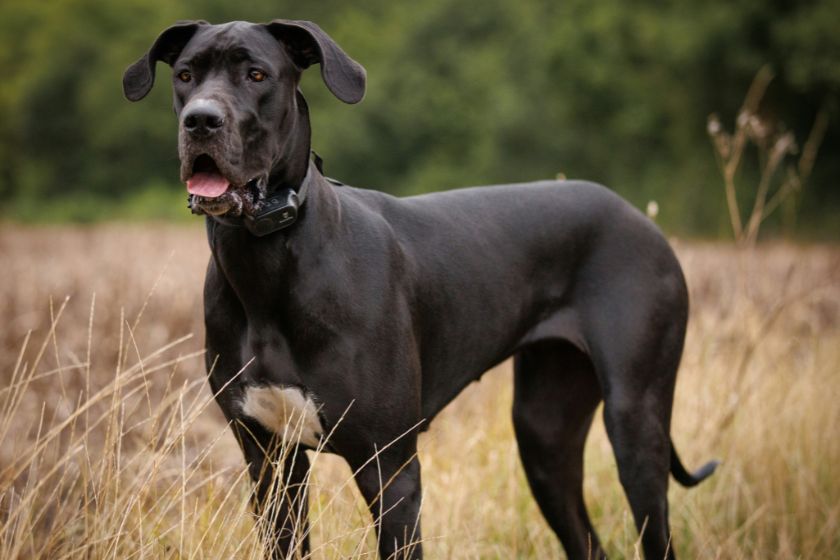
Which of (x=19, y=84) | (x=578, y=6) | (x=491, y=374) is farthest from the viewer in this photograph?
(x=19, y=84)

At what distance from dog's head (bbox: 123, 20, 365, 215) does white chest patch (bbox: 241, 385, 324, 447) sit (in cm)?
55

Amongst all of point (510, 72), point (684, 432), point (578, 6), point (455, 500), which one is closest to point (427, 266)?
point (455, 500)

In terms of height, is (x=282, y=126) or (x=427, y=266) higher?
(x=282, y=126)

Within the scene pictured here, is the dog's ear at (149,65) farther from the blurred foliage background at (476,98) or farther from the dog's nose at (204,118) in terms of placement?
the blurred foliage background at (476,98)

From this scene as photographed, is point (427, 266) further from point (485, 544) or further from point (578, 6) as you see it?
point (578, 6)

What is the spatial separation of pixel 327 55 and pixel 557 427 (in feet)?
6.14

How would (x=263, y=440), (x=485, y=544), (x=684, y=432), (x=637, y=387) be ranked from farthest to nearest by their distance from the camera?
(x=684, y=432)
(x=485, y=544)
(x=637, y=387)
(x=263, y=440)

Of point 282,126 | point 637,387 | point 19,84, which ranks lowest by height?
point 19,84

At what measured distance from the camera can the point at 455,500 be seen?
4223mm

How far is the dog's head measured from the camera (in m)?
2.62

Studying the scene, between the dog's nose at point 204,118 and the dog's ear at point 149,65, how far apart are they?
507mm

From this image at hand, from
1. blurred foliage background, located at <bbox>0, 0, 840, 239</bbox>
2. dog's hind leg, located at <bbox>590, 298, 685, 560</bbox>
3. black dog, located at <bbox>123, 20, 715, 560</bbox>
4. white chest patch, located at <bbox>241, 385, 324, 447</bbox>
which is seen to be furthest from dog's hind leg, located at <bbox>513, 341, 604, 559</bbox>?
blurred foliage background, located at <bbox>0, 0, 840, 239</bbox>

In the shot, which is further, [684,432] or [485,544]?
[684,432]

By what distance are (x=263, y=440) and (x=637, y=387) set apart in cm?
139
